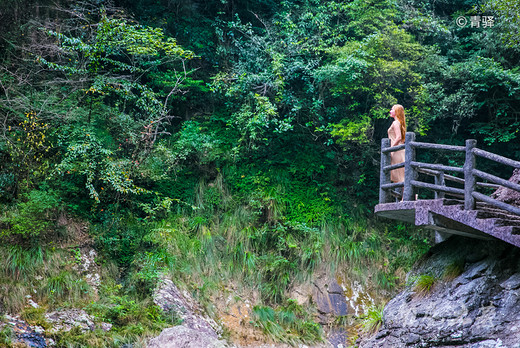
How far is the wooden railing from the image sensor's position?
567 cm

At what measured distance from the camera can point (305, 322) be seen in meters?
9.89

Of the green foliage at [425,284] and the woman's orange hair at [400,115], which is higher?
the woman's orange hair at [400,115]

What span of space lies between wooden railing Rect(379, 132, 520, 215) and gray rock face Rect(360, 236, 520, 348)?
100cm

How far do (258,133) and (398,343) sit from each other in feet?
23.3

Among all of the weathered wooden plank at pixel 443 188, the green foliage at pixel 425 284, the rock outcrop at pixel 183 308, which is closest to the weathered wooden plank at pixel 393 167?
the weathered wooden plank at pixel 443 188

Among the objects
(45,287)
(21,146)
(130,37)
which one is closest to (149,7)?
(130,37)

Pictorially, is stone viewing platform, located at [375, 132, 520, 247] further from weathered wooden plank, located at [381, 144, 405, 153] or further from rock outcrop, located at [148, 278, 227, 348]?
rock outcrop, located at [148, 278, 227, 348]

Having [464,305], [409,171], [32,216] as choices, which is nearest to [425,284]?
[464,305]

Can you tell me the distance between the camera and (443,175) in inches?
284

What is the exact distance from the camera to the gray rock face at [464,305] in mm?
6027

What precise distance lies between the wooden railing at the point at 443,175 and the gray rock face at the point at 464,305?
1005 millimetres

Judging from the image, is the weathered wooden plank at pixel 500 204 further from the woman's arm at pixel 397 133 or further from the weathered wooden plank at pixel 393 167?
the woman's arm at pixel 397 133

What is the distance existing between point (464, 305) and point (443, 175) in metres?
2.03

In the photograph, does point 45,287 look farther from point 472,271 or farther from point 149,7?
point 149,7
